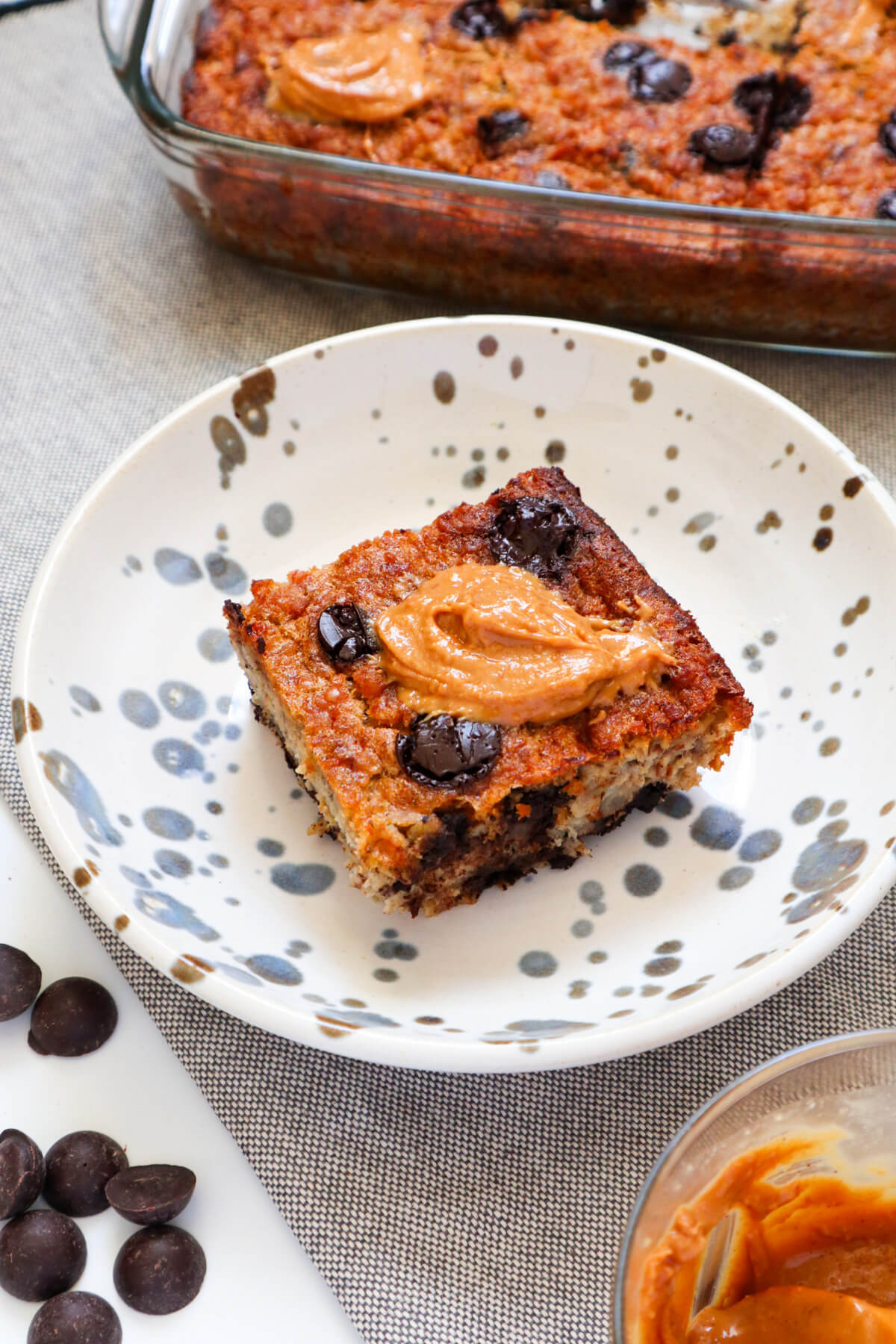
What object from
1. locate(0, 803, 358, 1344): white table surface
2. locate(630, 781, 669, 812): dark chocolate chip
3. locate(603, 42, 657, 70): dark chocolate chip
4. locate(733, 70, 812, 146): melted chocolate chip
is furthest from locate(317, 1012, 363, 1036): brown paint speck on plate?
locate(603, 42, 657, 70): dark chocolate chip

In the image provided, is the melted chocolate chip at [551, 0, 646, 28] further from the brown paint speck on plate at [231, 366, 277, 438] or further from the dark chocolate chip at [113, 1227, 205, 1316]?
the dark chocolate chip at [113, 1227, 205, 1316]

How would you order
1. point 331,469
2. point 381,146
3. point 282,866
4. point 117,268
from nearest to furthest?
point 282,866 → point 331,469 → point 381,146 → point 117,268

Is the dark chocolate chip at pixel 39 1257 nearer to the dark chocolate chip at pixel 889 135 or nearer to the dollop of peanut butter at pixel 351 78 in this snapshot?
the dollop of peanut butter at pixel 351 78

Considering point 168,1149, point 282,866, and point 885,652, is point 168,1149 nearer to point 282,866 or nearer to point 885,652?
point 282,866

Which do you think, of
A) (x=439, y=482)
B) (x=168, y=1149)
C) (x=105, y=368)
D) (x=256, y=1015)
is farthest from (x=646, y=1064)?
(x=105, y=368)

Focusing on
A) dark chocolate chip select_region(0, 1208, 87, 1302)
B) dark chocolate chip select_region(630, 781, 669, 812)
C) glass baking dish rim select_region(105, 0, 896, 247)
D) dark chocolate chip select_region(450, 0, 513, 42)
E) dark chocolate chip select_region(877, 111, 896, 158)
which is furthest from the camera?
dark chocolate chip select_region(450, 0, 513, 42)

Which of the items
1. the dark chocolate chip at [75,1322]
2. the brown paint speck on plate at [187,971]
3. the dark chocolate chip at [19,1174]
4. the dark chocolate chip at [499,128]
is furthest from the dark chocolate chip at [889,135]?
the dark chocolate chip at [75,1322]

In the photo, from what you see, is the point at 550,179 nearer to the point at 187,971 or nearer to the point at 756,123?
the point at 756,123
